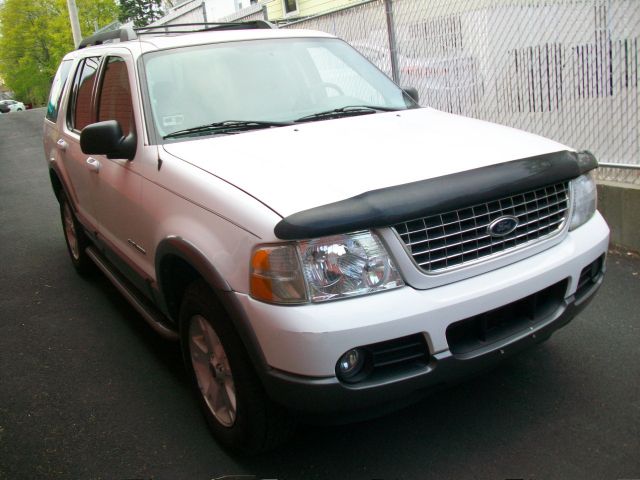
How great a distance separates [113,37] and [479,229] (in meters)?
3.16

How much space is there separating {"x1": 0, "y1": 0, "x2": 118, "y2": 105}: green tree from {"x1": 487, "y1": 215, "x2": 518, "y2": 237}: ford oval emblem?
2131 inches

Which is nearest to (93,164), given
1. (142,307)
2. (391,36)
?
(142,307)

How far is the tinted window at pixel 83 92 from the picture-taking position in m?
4.53

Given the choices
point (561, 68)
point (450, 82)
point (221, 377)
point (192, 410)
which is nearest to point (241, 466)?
point (221, 377)

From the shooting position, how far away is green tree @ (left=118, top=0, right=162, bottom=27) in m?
55.2

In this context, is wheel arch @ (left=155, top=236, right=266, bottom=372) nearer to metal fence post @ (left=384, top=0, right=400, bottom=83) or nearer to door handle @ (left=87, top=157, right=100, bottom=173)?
door handle @ (left=87, top=157, right=100, bottom=173)

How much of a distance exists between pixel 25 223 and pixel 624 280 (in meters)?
7.02

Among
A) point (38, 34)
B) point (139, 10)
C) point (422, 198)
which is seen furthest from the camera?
point (139, 10)

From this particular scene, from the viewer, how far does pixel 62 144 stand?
16.8ft

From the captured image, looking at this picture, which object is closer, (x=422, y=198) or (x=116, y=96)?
(x=422, y=198)

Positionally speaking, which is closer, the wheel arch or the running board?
the wheel arch

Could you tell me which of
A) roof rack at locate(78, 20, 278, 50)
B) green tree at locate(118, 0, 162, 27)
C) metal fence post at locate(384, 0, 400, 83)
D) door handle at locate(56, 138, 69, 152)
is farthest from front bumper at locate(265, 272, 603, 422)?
green tree at locate(118, 0, 162, 27)

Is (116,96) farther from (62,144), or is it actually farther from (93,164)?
(62,144)

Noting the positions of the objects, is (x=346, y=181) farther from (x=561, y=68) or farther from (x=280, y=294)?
(x=561, y=68)
